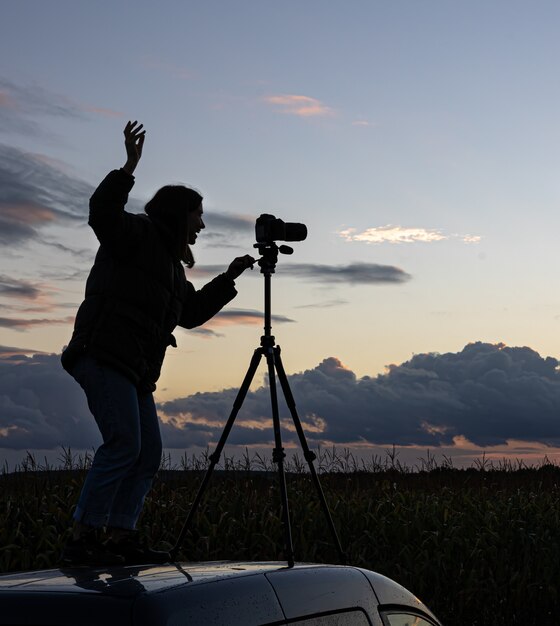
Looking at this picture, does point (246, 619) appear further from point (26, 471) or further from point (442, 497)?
point (442, 497)

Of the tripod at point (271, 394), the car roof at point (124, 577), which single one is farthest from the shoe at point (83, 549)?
the car roof at point (124, 577)

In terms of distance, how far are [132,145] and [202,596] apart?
4.47 m

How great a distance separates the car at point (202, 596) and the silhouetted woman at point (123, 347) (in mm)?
3153

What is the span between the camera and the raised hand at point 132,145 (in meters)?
6.33

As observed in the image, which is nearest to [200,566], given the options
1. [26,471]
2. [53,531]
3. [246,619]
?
[246,619]

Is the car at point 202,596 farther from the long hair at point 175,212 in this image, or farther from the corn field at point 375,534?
the corn field at point 375,534

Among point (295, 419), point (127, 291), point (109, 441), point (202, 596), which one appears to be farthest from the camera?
point (295, 419)

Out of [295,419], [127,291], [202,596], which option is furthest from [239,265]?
[202,596]

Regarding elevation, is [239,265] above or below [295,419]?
above

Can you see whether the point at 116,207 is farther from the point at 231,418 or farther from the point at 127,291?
the point at 231,418

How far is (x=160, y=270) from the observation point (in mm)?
6598

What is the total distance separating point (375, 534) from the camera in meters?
11.7

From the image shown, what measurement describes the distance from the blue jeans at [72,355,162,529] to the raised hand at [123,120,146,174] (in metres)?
1.30

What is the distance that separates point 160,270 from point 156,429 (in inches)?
44.3
